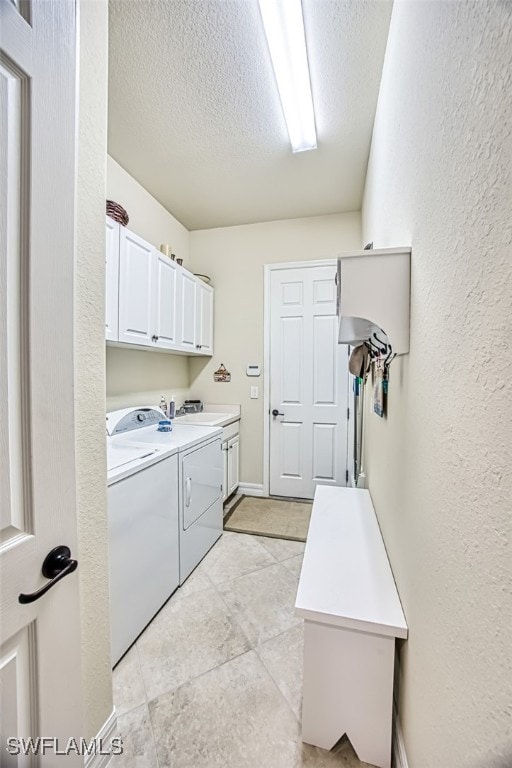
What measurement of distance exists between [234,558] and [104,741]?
4.15ft

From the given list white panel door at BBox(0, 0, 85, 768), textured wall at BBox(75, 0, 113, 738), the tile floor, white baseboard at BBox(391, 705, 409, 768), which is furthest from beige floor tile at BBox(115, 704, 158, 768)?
white baseboard at BBox(391, 705, 409, 768)

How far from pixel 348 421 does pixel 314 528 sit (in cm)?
179

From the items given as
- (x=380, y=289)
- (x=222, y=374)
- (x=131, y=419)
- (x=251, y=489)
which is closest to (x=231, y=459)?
(x=251, y=489)

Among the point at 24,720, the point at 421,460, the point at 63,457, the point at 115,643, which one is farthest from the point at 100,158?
the point at 115,643

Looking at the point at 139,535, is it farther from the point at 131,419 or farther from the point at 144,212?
the point at 144,212

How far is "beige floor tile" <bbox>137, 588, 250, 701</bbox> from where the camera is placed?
140cm

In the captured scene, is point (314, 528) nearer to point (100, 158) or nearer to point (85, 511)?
point (85, 511)

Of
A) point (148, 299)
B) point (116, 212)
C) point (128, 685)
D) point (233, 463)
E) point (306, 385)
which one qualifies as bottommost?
point (128, 685)

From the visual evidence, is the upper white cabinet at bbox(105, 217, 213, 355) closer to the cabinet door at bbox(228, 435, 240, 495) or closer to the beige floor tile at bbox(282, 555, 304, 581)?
the cabinet door at bbox(228, 435, 240, 495)

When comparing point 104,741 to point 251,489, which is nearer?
point 104,741

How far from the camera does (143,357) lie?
280cm

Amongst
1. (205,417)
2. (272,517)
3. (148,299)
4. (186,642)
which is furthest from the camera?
(205,417)

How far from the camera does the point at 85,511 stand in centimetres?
98

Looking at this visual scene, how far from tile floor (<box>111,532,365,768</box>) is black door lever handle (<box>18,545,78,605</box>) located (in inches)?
36.0
